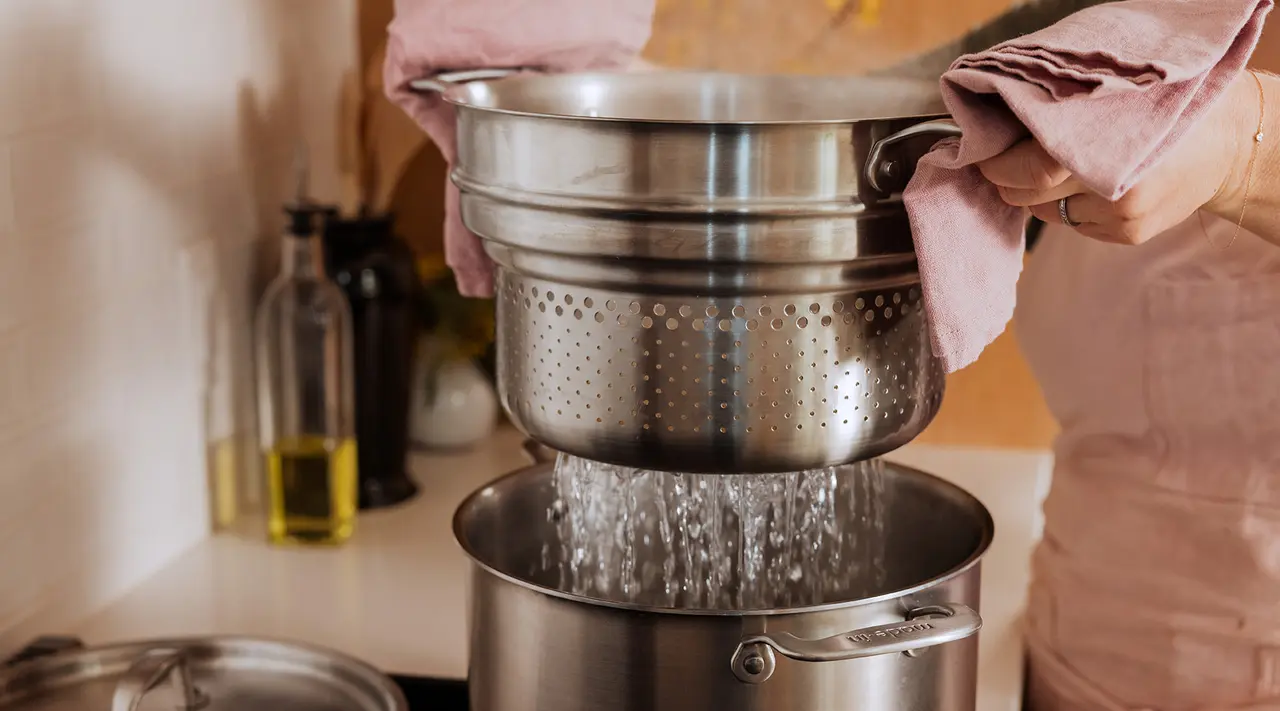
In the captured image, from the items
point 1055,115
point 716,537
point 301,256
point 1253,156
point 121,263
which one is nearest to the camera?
point 1055,115

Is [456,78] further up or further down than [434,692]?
further up

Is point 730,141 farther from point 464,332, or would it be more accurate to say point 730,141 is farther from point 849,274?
point 464,332

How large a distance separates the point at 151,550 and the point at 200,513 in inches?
3.5

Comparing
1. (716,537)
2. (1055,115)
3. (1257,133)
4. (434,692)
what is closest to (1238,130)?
(1257,133)

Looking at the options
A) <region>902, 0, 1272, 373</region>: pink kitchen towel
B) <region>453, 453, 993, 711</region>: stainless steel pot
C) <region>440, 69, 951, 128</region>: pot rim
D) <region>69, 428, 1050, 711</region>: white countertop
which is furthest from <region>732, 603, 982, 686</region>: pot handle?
<region>69, 428, 1050, 711</region>: white countertop

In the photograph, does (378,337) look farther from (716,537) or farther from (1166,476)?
(1166,476)

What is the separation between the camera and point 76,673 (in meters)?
0.92

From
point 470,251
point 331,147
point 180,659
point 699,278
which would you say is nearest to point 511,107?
point 470,251

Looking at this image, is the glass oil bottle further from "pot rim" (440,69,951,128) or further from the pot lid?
"pot rim" (440,69,951,128)

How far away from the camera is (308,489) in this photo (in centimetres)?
126

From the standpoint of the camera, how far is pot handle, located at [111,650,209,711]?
818 millimetres

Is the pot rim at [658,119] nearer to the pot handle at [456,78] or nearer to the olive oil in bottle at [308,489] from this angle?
the pot handle at [456,78]

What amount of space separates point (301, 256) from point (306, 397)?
13 centimetres

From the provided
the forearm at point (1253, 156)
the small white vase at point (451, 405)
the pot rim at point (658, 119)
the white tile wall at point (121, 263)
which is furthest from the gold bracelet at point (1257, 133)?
the small white vase at point (451, 405)
